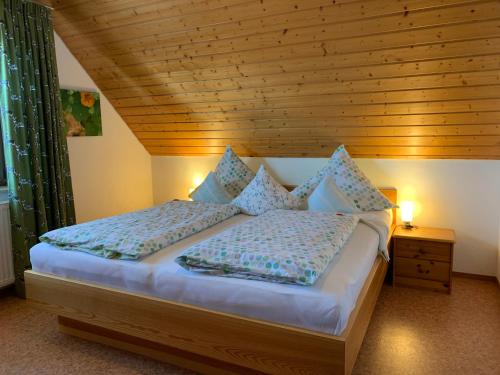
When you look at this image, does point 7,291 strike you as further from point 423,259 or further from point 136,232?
point 423,259

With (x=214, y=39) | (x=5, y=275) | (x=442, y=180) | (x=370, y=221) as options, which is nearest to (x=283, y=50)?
(x=214, y=39)

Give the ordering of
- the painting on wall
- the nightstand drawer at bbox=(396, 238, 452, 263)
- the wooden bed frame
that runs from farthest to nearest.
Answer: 1. the painting on wall
2. the nightstand drawer at bbox=(396, 238, 452, 263)
3. the wooden bed frame

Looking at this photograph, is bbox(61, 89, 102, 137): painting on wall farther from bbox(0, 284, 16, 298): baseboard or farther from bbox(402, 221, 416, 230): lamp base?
bbox(402, 221, 416, 230): lamp base

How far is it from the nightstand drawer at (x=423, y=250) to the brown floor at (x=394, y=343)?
1.03 feet

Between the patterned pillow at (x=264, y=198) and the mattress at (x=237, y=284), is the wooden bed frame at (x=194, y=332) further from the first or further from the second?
the patterned pillow at (x=264, y=198)

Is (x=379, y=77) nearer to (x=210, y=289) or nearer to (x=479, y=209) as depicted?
(x=479, y=209)

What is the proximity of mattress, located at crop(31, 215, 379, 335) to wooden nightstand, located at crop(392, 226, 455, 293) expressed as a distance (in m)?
0.79

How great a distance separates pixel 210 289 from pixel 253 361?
405 mm

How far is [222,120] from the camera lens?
13.5 feet

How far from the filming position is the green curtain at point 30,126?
124 inches

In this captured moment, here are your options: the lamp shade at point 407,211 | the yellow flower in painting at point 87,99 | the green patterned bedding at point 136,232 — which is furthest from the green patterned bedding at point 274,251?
the yellow flower in painting at point 87,99

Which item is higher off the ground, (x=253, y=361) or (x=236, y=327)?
(x=236, y=327)

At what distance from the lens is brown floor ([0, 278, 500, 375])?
2.30m

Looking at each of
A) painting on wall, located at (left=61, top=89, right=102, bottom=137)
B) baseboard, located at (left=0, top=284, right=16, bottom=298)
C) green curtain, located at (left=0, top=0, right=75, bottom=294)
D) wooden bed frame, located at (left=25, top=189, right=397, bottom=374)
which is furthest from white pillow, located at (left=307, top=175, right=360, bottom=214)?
Answer: baseboard, located at (left=0, top=284, right=16, bottom=298)
